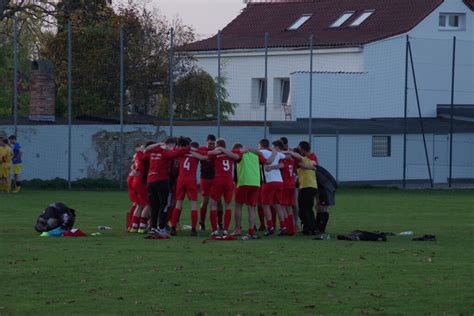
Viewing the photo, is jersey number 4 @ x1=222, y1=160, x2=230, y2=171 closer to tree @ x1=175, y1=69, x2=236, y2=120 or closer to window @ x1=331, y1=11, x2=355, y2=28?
tree @ x1=175, y1=69, x2=236, y2=120

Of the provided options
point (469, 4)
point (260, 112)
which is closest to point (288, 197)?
point (260, 112)

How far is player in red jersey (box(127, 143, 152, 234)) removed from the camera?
2144 cm

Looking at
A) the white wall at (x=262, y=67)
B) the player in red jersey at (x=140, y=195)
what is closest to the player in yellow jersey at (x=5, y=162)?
the white wall at (x=262, y=67)

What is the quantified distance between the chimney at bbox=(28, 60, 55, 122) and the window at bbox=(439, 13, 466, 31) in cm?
2391

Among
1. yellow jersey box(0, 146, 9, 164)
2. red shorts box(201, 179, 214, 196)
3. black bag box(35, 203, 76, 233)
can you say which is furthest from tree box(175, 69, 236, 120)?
black bag box(35, 203, 76, 233)

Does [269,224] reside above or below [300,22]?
below

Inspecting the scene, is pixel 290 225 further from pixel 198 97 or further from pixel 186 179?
pixel 198 97

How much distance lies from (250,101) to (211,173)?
24741 mm

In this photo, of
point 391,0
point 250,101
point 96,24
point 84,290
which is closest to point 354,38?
point 391,0

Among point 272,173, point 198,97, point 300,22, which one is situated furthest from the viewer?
point 300,22

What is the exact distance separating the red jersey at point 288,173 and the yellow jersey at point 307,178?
20cm

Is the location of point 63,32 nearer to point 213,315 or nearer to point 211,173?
point 211,173

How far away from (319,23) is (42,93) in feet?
74.6

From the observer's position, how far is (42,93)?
39.6 m
